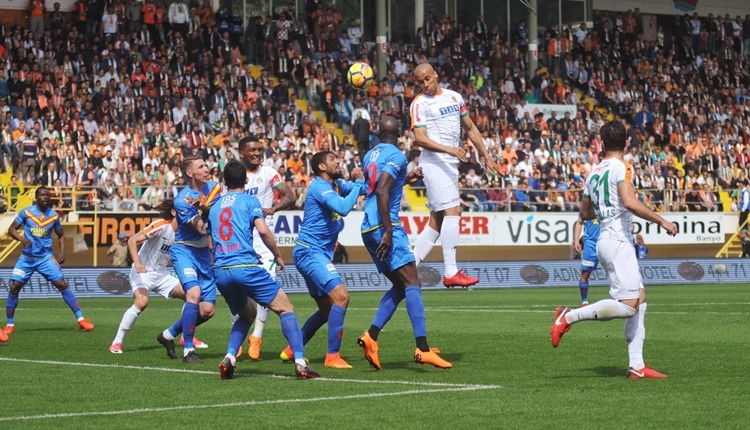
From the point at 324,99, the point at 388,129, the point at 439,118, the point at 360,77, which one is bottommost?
the point at 388,129

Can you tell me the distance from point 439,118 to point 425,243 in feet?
4.72

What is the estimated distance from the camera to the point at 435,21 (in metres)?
45.4

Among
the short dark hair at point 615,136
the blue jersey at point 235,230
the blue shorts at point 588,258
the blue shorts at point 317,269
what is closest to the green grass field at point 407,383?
the blue shorts at point 317,269

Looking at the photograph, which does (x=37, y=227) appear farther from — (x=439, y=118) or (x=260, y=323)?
(x=439, y=118)

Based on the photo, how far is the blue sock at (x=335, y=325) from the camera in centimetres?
1176

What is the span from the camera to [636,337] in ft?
34.9

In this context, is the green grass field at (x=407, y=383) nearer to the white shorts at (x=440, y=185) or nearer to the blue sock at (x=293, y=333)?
the blue sock at (x=293, y=333)

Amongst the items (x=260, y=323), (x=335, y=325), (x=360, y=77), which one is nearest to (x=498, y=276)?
(x=360, y=77)

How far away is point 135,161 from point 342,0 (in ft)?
50.4

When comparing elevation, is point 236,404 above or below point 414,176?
below

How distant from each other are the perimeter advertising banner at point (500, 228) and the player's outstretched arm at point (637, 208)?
76.5 ft

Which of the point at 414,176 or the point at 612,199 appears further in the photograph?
the point at 414,176

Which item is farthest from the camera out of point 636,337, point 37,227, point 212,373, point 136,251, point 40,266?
point 40,266

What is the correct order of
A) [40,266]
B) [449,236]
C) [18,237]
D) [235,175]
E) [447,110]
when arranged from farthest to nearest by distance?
[18,237] < [40,266] < [449,236] < [447,110] < [235,175]
